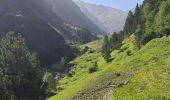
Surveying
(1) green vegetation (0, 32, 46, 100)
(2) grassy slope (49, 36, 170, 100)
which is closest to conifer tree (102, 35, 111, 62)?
(1) green vegetation (0, 32, 46, 100)

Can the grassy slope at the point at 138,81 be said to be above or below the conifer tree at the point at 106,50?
below

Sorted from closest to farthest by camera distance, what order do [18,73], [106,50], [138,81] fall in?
[138,81], [18,73], [106,50]

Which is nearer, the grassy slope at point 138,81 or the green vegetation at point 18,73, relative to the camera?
the grassy slope at point 138,81

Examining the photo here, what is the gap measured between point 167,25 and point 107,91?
40.2 meters

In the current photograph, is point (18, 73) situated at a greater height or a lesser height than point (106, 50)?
lesser

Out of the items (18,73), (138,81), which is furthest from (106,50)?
(138,81)

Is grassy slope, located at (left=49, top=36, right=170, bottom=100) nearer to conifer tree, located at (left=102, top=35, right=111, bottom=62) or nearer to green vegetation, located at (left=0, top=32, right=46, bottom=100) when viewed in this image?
→ green vegetation, located at (left=0, top=32, right=46, bottom=100)

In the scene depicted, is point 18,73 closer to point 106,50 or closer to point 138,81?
point 138,81

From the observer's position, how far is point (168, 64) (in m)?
57.4

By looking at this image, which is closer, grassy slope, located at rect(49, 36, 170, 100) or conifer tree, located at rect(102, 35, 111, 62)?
grassy slope, located at rect(49, 36, 170, 100)

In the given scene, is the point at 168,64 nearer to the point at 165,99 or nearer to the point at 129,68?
the point at 129,68

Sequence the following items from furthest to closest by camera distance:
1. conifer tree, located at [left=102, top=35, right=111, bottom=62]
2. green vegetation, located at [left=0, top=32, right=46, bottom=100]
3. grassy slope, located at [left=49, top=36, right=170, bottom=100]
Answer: conifer tree, located at [left=102, top=35, right=111, bottom=62]
green vegetation, located at [left=0, top=32, right=46, bottom=100]
grassy slope, located at [left=49, top=36, right=170, bottom=100]

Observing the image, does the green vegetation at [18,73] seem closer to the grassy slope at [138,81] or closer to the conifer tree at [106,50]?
the grassy slope at [138,81]

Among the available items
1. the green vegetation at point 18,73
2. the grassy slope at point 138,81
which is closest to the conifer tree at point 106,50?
the green vegetation at point 18,73
